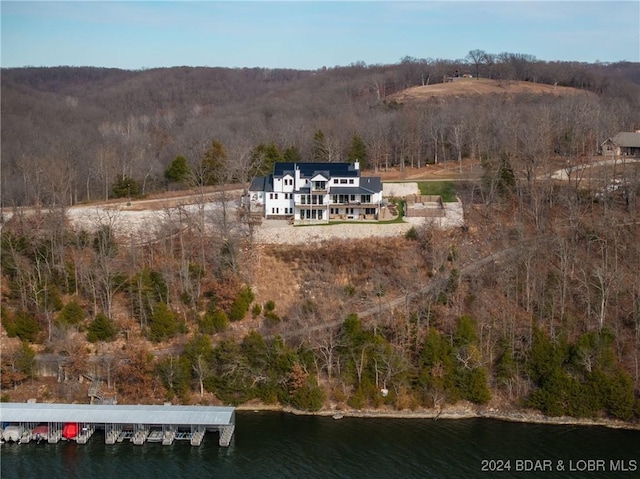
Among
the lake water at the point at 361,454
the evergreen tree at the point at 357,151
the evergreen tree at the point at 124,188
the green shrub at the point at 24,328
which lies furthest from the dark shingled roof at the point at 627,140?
the green shrub at the point at 24,328

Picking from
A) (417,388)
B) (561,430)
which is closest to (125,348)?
(417,388)

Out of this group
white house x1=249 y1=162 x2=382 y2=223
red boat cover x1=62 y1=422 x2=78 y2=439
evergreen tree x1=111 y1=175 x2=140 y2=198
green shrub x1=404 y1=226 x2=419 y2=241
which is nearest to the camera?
red boat cover x1=62 y1=422 x2=78 y2=439

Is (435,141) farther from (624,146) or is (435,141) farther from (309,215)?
(309,215)

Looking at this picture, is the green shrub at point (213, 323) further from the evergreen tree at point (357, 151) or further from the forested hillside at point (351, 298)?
the evergreen tree at point (357, 151)

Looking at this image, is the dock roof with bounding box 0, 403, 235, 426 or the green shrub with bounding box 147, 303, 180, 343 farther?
the green shrub with bounding box 147, 303, 180, 343

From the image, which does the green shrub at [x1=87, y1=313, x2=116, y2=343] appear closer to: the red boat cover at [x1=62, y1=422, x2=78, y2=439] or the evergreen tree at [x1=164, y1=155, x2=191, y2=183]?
the red boat cover at [x1=62, y1=422, x2=78, y2=439]

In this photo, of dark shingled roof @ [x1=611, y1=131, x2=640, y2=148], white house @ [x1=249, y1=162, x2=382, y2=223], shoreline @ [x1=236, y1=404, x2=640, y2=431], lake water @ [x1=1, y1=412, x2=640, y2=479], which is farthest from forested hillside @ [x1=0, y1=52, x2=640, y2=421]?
white house @ [x1=249, y1=162, x2=382, y2=223]

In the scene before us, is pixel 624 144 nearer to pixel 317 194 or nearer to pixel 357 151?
pixel 357 151
